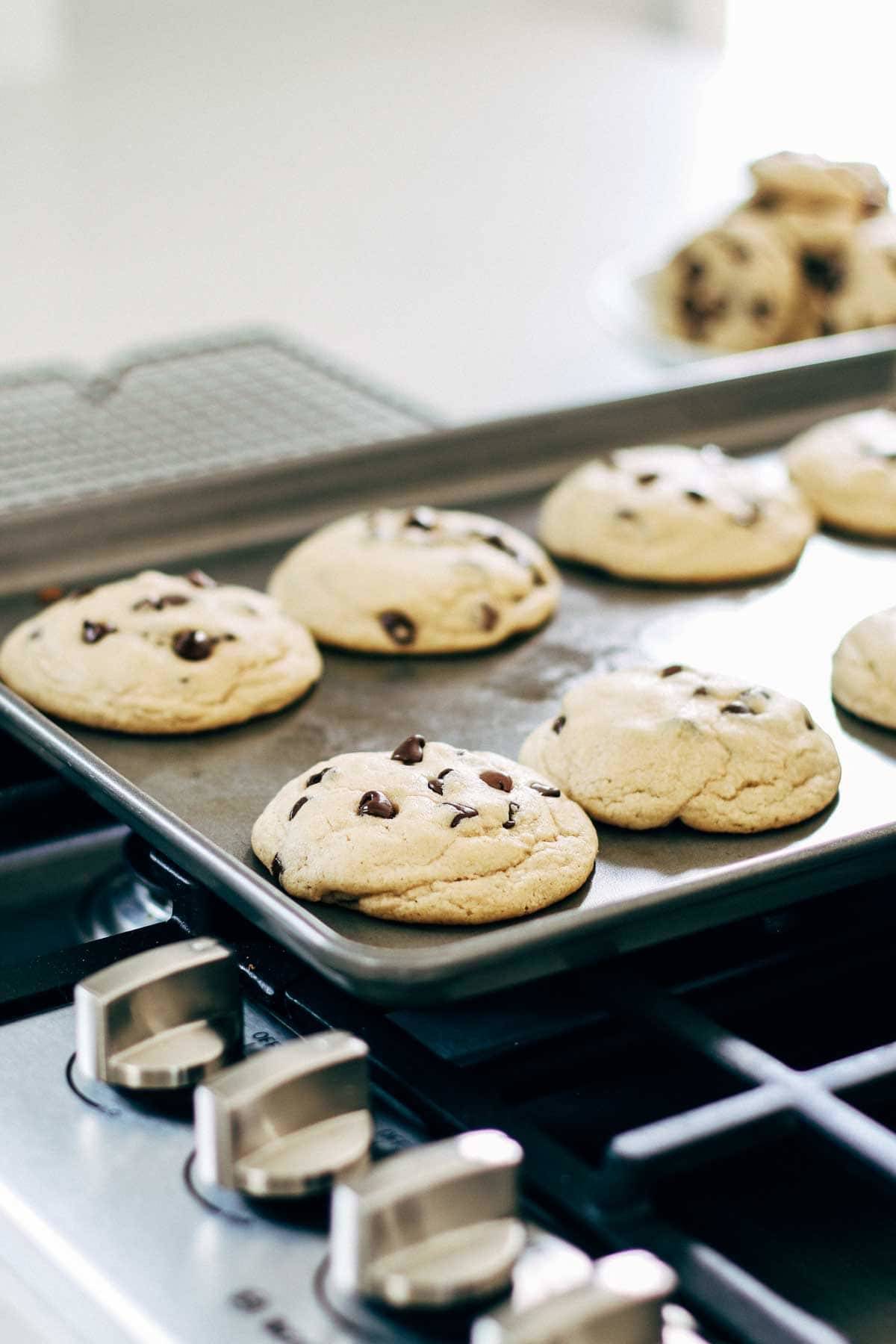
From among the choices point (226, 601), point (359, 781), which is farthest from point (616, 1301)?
point (226, 601)

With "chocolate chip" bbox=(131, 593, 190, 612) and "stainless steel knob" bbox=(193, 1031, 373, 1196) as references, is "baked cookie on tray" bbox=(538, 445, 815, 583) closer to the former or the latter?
"chocolate chip" bbox=(131, 593, 190, 612)

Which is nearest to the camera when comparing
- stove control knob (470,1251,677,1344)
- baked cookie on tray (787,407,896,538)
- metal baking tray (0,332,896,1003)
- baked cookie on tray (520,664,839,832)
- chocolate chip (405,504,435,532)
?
stove control knob (470,1251,677,1344)

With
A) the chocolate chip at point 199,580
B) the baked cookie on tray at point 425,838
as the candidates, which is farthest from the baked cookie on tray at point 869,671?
the chocolate chip at point 199,580

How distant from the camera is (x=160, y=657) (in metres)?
1.47

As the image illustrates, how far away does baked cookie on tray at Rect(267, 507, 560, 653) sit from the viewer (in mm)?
1623

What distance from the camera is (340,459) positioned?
5.93 feet

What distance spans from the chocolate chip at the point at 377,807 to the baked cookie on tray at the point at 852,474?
89 cm

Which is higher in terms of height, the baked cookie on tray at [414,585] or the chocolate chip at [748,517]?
the chocolate chip at [748,517]

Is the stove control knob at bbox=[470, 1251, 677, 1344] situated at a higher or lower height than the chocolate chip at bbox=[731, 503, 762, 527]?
higher

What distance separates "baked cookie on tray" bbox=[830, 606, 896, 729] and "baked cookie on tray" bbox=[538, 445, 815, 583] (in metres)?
0.27

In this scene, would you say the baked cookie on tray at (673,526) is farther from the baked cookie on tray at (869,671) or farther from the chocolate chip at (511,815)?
the chocolate chip at (511,815)

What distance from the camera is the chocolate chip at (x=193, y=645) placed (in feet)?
4.84

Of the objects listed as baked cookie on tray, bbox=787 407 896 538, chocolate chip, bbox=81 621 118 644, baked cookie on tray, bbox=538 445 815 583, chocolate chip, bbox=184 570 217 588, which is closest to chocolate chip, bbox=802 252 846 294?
baked cookie on tray, bbox=787 407 896 538

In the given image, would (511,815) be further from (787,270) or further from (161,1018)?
(787,270)
